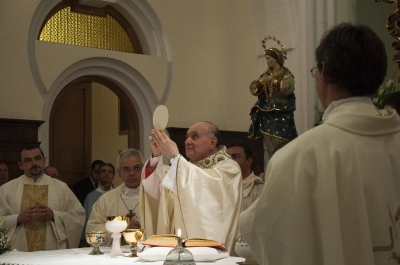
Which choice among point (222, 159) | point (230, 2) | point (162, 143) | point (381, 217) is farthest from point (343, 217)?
point (230, 2)

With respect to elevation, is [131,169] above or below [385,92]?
below

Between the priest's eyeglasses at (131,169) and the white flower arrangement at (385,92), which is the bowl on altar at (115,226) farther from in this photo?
the white flower arrangement at (385,92)

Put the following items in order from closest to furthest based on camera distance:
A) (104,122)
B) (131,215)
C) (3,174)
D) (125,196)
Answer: (131,215) < (125,196) < (3,174) < (104,122)

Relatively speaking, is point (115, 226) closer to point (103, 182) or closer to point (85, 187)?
point (103, 182)

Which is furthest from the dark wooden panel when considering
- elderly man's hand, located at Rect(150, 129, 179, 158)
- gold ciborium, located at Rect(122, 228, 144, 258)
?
gold ciborium, located at Rect(122, 228, 144, 258)

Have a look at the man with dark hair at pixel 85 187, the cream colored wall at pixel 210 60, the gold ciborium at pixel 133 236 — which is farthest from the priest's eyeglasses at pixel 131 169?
the cream colored wall at pixel 210 60

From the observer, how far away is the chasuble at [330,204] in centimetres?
212

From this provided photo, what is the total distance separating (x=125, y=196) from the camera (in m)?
6.17

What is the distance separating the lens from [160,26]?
9781mm

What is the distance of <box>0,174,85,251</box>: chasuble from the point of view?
6.55 meters

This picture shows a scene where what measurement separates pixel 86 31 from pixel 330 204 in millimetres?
7770

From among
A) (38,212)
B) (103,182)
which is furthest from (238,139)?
(38,212)

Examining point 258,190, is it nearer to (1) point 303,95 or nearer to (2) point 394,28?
(2) point 394,28

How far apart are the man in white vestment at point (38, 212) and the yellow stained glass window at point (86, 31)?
280 cm
